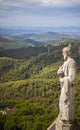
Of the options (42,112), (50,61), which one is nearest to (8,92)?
(50,61)

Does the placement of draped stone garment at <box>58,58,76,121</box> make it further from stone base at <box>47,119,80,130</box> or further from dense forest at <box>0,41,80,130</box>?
dense forest at <box>0,41,80,130</box>

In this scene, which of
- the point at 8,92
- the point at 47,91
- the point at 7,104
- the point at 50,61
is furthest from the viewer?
the point at 50,61

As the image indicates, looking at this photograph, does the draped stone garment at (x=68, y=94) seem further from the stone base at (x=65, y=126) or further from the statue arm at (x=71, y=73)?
the stone base at (x=65, y=126)

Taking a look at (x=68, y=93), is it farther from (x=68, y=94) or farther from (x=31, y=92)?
(x=31, y=92)

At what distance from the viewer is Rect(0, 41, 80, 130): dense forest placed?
3231cm

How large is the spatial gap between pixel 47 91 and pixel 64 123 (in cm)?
8869

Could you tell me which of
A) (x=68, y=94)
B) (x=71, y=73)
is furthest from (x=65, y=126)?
(x=71, y=73)

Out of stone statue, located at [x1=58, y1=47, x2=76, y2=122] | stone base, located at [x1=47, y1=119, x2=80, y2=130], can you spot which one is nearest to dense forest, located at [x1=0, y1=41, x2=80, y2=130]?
stone statue, located at [x1=58, y1=47, x2=76, y2=122]

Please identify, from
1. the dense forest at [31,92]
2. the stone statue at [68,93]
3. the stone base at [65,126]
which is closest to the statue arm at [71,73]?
the stone statue at [68,93]

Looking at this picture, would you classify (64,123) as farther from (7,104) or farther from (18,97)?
(18,97)

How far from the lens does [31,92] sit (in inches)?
3969

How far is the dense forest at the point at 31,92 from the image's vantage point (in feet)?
106

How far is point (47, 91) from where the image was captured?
98.4 metres

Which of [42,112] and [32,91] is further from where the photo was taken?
[32,91]
